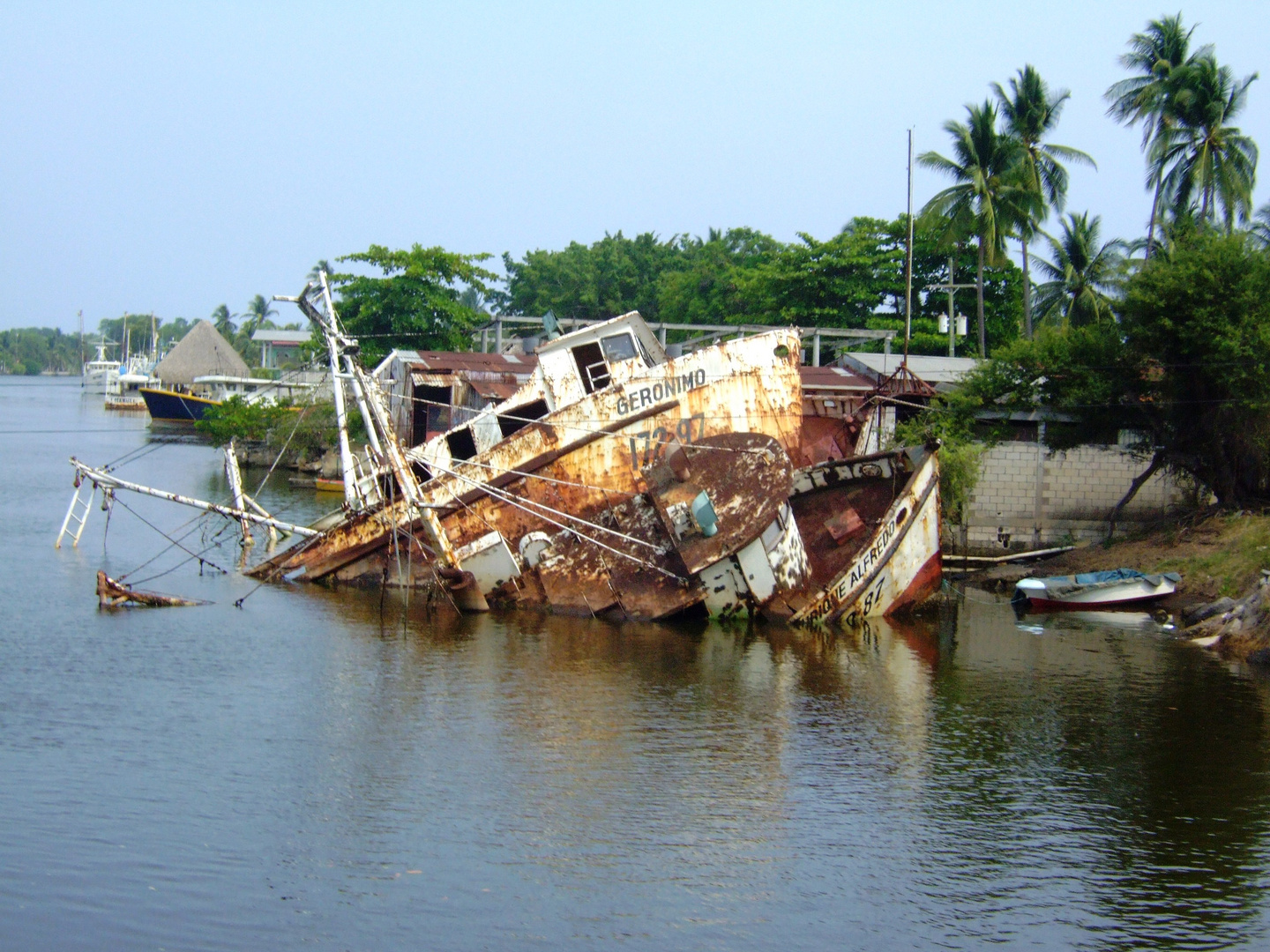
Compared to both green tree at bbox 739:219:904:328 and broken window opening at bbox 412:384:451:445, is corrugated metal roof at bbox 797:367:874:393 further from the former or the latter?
green tree at bbox 739:219:904:328

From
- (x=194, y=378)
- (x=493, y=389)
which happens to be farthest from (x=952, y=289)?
(x=194, y=378)

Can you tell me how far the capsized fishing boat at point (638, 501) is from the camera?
896 inches

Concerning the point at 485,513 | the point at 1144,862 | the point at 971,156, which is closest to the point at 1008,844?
the point at 1144,862

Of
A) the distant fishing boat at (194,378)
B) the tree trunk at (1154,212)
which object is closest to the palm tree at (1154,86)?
the tree trunk at (1154,212)

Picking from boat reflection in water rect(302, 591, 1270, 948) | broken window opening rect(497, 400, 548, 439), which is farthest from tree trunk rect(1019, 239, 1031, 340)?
broken window opening rect(497, 400, 548, 439)

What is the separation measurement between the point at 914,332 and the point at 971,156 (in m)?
7.92

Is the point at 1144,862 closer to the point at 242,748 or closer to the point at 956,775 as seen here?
the point at 956,775

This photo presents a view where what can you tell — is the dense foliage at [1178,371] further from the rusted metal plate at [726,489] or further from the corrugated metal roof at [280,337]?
the corrugated metal roof at [280,337]

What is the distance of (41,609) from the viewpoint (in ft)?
74.4

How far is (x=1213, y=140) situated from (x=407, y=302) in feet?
110

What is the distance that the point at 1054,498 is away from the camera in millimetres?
30062

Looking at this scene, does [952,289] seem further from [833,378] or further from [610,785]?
[610,785]

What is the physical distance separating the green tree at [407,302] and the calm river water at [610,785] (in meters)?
32.9

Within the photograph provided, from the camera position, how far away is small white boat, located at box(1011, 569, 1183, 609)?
25328mm
